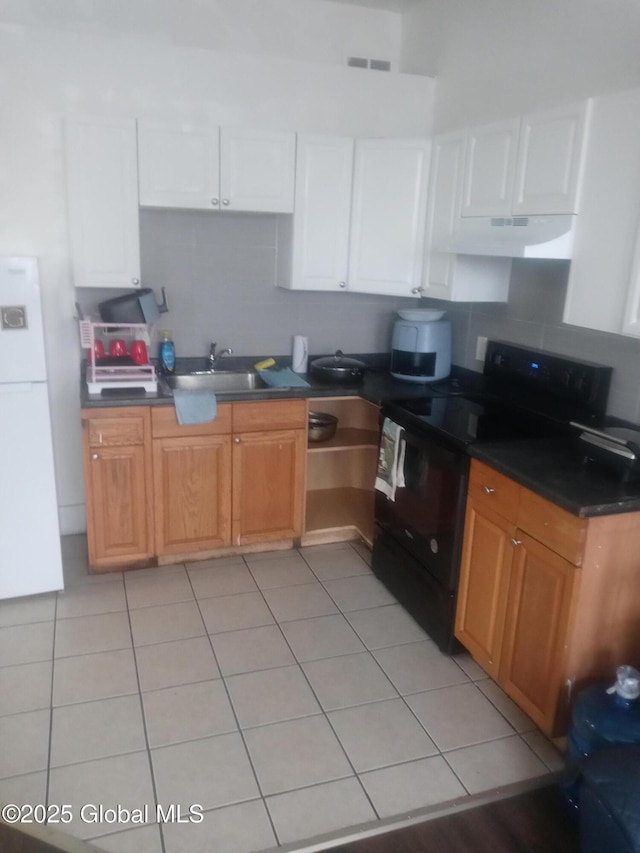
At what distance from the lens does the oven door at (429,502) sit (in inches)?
102

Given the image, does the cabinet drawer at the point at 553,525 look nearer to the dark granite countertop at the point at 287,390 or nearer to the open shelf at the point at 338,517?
the dark granite countertop at the point at 287,390

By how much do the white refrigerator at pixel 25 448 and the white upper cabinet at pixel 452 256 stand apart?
1.79 metres

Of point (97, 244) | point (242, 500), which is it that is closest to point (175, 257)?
point (97, 244)

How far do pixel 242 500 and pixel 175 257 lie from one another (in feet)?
4.20

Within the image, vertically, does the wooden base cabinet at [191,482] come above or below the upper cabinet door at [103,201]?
below

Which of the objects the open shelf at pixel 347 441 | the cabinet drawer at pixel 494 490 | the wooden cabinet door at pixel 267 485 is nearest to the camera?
the cabinet drawer at pixel 494 490

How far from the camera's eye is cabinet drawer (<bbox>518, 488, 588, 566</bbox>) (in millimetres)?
2021

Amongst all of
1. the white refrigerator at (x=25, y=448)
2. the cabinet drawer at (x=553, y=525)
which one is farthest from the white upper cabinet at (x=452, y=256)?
the white refrigerator at (x=25, y=448)

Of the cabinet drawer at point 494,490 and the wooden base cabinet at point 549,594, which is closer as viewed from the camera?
the wooden base cabinet at point 549,594

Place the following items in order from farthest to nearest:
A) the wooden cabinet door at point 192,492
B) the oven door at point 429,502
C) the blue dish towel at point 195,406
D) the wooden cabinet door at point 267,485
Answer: the wooden cabinet door at point 267,485, the wooden cabinet door at point 192,492, the blue dish towel at point 195,406, the oven door at point 429,502

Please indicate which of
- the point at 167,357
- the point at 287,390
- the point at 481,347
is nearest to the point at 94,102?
the point at 167,357

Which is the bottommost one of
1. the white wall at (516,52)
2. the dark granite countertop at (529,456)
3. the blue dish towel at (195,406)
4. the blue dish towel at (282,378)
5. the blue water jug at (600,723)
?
the blue water jug at (600,723)

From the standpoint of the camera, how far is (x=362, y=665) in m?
2.70

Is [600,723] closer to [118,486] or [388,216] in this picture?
[118,486]
